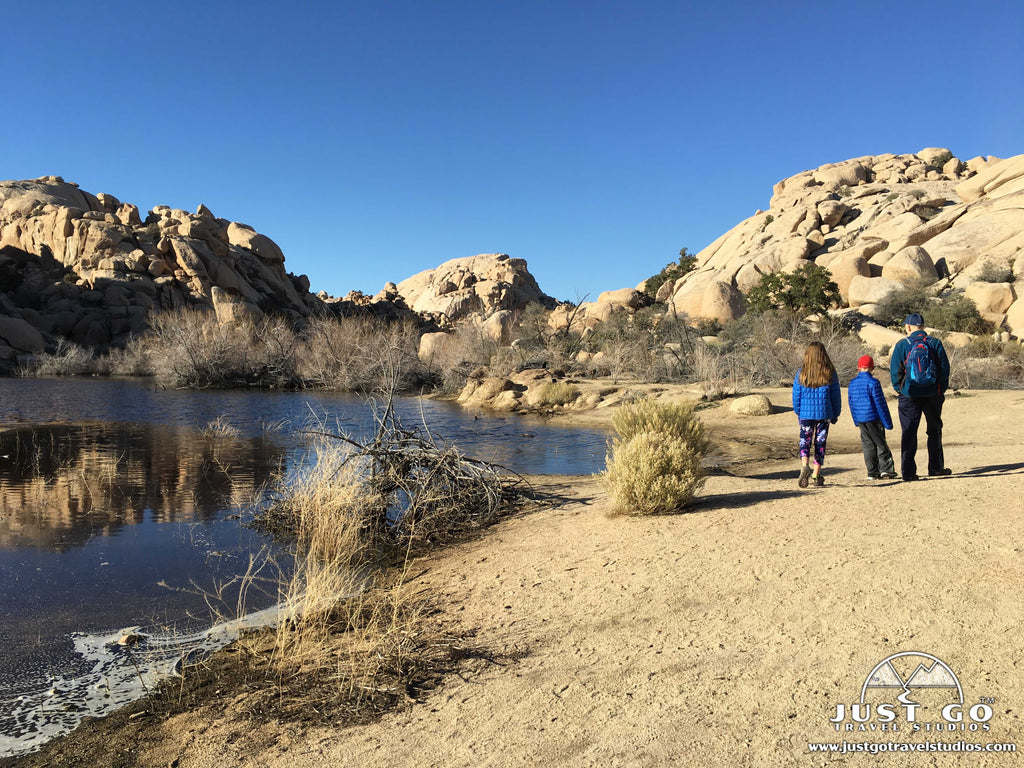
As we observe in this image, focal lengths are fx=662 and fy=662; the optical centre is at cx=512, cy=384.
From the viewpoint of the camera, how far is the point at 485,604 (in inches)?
196

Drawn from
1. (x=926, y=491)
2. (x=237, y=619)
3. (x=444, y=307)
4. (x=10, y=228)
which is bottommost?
(x=237, y=619)

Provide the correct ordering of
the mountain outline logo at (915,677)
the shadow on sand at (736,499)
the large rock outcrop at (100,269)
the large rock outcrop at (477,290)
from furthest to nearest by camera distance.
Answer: the large rock outcrop at (477,290) < the large rock outcrop at (100,269) < the shadow on sand at (736,499) < the mountain outline logo at (915,677)

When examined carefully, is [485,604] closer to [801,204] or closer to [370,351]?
[370,351]

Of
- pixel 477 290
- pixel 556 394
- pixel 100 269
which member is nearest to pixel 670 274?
pixel 477 290

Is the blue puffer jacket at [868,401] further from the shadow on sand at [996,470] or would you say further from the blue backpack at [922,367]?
the shadow on sand at [996,470]

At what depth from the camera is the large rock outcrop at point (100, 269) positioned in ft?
140

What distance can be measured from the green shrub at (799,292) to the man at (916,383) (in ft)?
90.1

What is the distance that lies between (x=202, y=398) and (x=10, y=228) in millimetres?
38220

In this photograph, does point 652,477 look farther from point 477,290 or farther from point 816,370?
point 477,290

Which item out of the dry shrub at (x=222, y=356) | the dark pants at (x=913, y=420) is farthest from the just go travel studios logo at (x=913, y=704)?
the dry shrub at (x=222, y=356)

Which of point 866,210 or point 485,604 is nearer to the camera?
point 485,604

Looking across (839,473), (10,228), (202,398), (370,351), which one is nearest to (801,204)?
(370,351)

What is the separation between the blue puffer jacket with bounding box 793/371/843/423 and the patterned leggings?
0.09 meters

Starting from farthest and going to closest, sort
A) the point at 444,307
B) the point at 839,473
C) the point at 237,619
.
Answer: the point at 444,307
the point at 839,473
the point at 237,619
